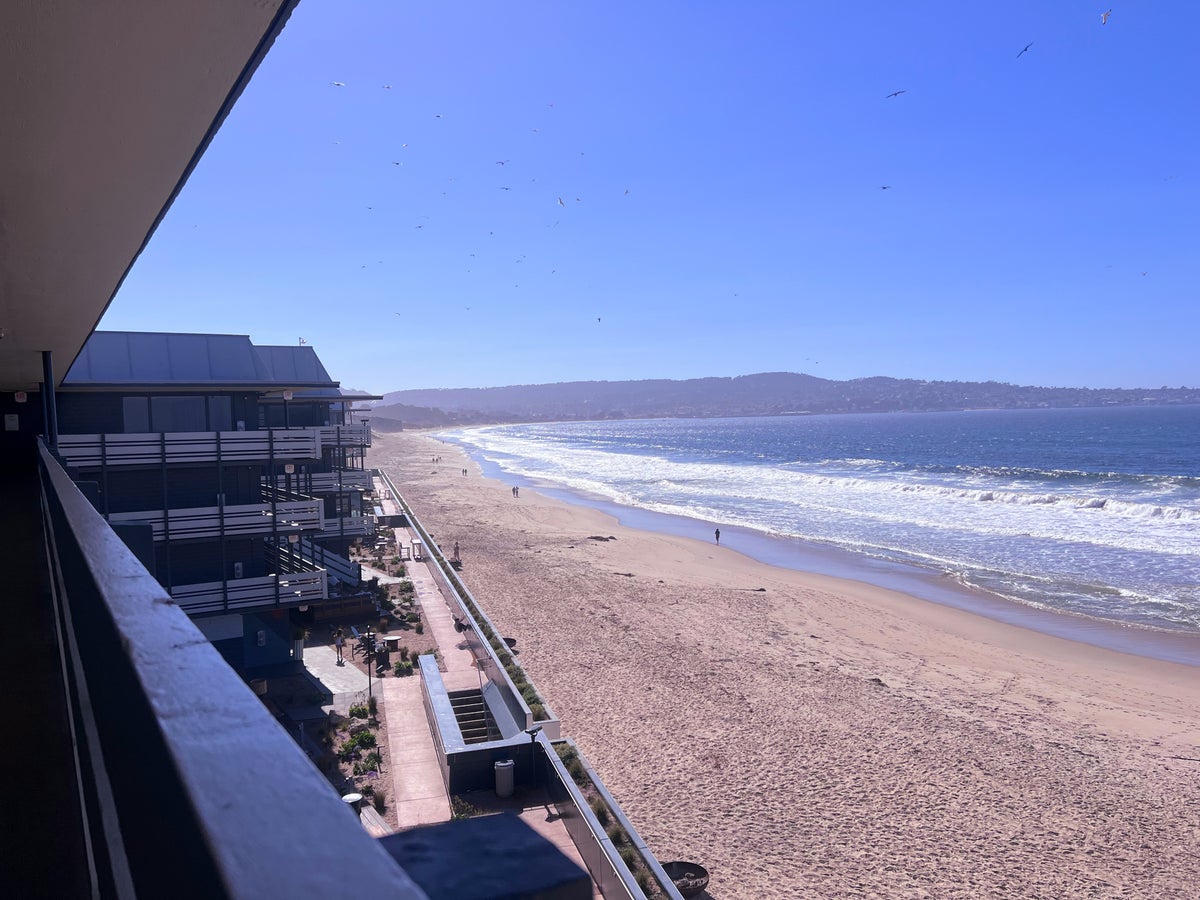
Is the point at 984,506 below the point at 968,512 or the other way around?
the other way around

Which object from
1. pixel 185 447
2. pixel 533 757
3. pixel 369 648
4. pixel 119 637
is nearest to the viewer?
pixel 119 637

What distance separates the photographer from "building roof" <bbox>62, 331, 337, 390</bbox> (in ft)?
48.1

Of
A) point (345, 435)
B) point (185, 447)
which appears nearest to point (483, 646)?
point (185, 447)

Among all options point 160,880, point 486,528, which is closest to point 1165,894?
point 160,880

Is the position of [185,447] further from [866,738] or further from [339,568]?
[866,738]

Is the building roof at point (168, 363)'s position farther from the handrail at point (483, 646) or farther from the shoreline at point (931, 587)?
the shoreline at point (931, 587)

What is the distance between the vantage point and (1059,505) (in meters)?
46.0

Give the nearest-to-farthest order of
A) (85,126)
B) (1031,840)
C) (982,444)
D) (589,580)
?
(85,126) → (1031,840) → (589,580) → (982,444)

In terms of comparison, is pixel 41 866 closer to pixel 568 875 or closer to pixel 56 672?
pixel 56 672

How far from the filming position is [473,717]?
1321 centimetres

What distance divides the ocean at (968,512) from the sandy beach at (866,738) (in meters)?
5.57

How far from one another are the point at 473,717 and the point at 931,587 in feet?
62.8

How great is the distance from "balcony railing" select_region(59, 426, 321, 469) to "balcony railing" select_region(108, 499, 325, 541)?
0.88 m

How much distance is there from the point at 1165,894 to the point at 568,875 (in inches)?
323
